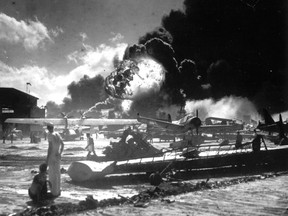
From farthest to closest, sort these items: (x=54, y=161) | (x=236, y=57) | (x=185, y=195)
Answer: (x=236, y=57)
(x=54, y=161)
(x=185, y=195)

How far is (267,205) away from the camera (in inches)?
290

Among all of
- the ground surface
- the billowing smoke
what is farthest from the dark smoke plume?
the ground surface

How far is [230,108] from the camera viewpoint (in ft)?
176

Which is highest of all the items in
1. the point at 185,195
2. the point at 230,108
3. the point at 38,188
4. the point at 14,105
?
the point at 14,105

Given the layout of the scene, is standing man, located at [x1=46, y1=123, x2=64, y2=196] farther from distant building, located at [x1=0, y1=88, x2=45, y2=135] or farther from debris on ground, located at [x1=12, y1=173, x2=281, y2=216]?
distant building, located at [x1=0, y1=88, x2=45, y2=135]

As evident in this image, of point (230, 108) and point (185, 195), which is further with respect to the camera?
point (230, 108)

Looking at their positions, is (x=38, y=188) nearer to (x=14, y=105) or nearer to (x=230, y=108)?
(x=230, y=108)

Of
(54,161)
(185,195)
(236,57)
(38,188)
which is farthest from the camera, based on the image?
(236,57)

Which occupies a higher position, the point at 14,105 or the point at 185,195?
the point at 14,105

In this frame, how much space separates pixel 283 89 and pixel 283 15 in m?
13.0

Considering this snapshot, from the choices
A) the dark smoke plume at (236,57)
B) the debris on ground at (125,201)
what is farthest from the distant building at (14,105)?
the debris on ground at (125,201)

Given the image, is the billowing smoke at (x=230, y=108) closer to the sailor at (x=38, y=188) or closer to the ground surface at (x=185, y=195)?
the ground surface at (x=185, y=195)

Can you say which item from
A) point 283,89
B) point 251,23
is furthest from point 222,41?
point 283,89

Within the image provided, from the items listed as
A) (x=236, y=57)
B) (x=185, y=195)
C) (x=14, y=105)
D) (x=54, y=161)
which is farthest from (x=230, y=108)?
(x=54, y=161)
